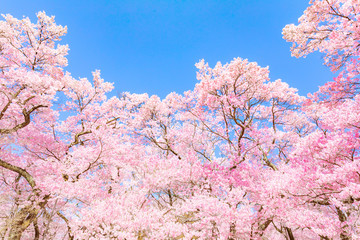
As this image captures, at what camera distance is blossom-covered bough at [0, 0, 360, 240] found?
293 inches

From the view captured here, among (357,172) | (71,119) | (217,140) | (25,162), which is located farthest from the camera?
(217,140)

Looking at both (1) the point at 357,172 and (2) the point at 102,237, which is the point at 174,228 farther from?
(1) the point at 357,172

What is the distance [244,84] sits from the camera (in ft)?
40.0

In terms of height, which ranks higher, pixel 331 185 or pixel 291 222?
pixel 331 185

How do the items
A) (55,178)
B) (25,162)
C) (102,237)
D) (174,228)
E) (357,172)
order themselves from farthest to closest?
1. (25,162)
2. (55,178)
3. (174,228)
4. (102,237)
5. (357,172)

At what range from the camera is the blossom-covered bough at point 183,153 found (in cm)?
743

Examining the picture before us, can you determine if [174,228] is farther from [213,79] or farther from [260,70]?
[260,70]

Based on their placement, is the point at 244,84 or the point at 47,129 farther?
the point at 47,129

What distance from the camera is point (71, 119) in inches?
577

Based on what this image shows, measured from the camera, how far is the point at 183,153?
55.9 feet

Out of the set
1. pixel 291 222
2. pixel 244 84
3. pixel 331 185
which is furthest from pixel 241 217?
pixel 244 84

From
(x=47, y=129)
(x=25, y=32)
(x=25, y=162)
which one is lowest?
(x=25, y=162)

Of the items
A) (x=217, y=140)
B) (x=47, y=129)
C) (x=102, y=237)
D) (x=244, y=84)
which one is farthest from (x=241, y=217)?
(x=47, y=129)

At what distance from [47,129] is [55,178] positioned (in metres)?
4.23
